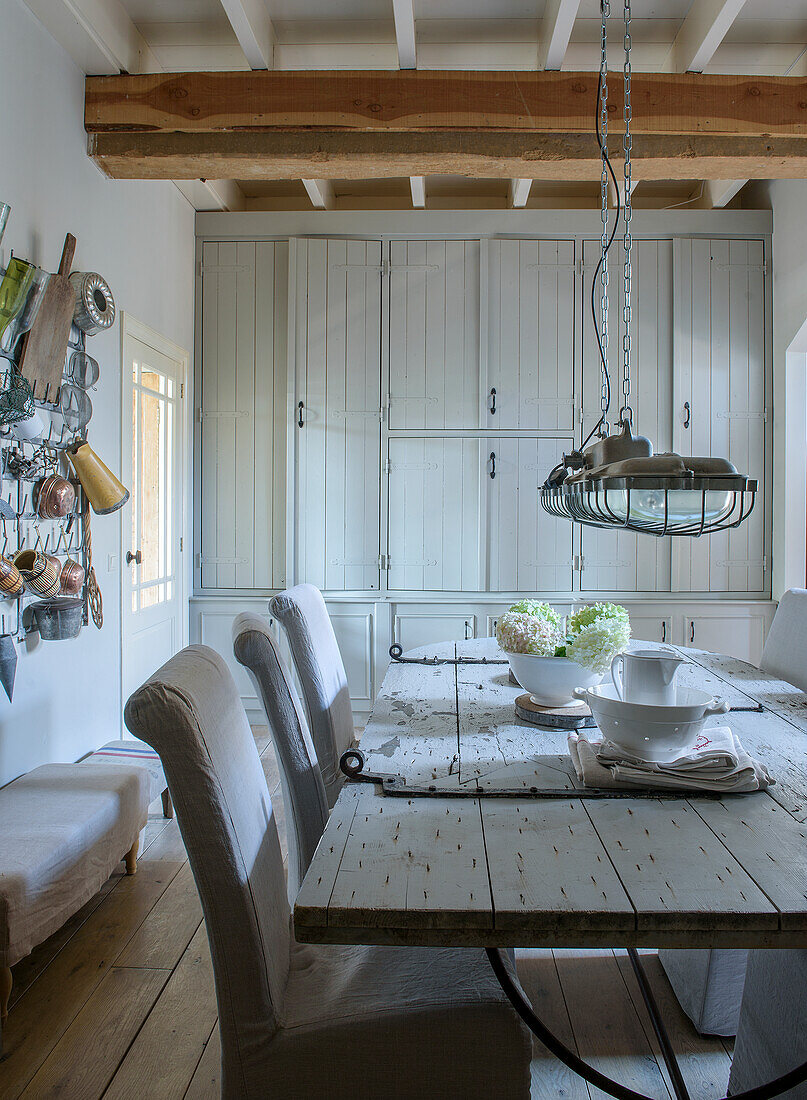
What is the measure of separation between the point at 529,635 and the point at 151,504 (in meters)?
2.27

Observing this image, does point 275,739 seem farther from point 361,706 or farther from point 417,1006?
point 361,706

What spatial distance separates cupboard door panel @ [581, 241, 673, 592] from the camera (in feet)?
12.9

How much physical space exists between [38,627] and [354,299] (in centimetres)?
237

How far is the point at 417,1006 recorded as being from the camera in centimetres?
111

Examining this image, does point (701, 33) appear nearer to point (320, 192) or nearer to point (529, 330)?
point (529, 330)

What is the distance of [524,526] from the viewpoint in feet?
12.9

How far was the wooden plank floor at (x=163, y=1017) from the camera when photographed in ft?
5.08

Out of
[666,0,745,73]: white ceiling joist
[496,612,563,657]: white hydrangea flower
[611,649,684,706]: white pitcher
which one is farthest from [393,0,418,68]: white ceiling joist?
[611,649,684,706]: white pitcher

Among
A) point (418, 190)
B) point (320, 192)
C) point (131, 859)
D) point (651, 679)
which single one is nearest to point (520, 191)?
point (418, 190)

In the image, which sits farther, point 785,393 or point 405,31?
point 785,393

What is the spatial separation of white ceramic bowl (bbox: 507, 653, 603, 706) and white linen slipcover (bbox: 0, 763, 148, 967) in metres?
1.26

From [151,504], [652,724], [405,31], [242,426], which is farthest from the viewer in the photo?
[242,426]

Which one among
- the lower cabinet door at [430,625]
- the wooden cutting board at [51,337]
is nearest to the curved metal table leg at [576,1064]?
the wooden cutting board at [51,337]

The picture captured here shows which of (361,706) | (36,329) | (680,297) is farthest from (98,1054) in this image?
(680,297)
